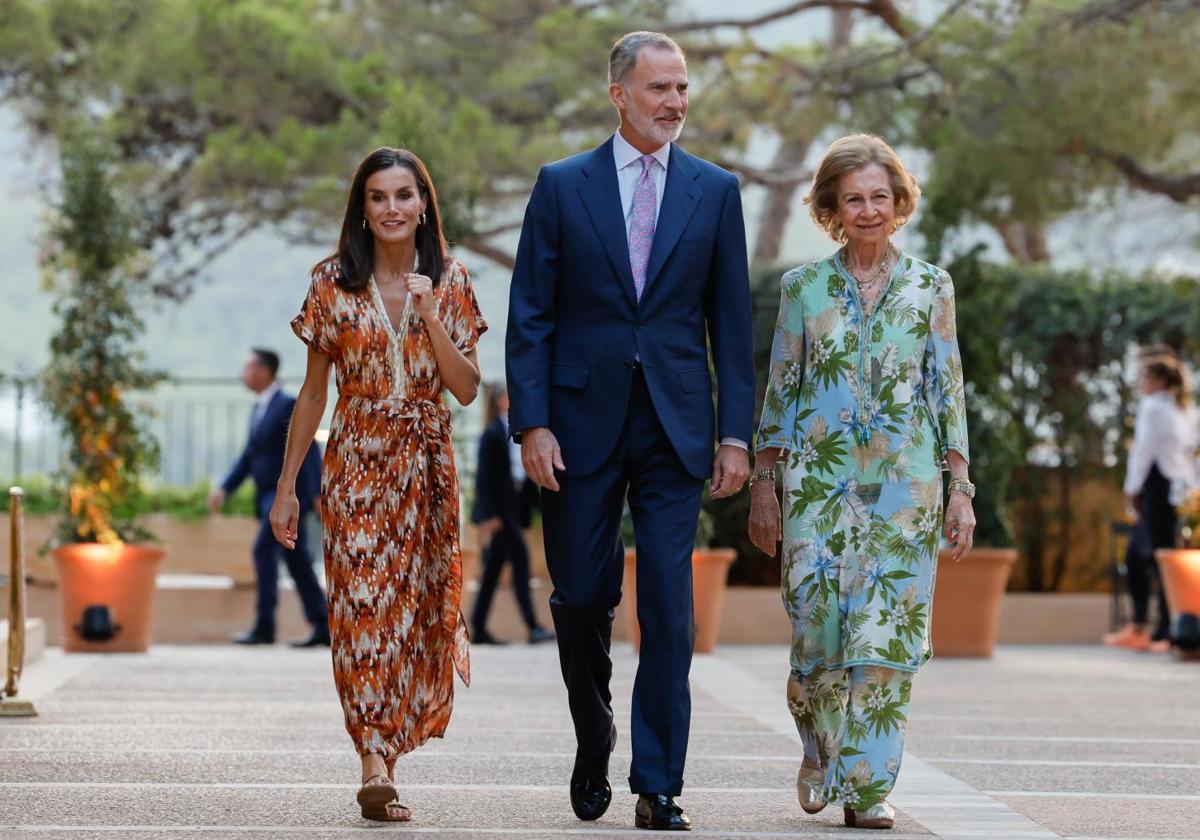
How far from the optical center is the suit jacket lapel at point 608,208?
18.2 feet

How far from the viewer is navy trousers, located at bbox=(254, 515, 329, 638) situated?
13.9 m

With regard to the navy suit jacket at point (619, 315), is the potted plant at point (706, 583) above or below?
below

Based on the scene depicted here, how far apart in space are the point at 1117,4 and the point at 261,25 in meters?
7.34

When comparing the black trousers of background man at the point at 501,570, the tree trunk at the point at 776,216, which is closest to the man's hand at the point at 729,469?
the black trousers of background man at the point at 501,570

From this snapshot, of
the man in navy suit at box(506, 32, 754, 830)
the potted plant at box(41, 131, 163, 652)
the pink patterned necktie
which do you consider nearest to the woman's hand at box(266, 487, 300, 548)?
the man in navy suit at box(506, 32, 754, 830)

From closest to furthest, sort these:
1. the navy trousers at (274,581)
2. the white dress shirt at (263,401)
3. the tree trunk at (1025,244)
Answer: the navy trousers at (274,581), the white dress shirt at (263,401), the tree trunk at (1025,244)

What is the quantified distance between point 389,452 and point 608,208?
871 millimetres

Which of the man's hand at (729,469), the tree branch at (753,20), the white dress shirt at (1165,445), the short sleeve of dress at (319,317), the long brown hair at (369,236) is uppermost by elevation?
the tree branch at (753,20)

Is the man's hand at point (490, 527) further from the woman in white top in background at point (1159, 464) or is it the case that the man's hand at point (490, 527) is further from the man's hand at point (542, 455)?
the man's hand at point (542, 455)

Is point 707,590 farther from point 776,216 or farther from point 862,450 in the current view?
point 776,216

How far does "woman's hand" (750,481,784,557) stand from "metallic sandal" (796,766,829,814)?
1.91 ft

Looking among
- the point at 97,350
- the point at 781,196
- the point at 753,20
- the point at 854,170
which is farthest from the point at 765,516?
the point at 781,196

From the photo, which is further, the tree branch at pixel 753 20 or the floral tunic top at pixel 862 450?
the tree branch at pixel 753 20

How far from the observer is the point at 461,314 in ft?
19.2
